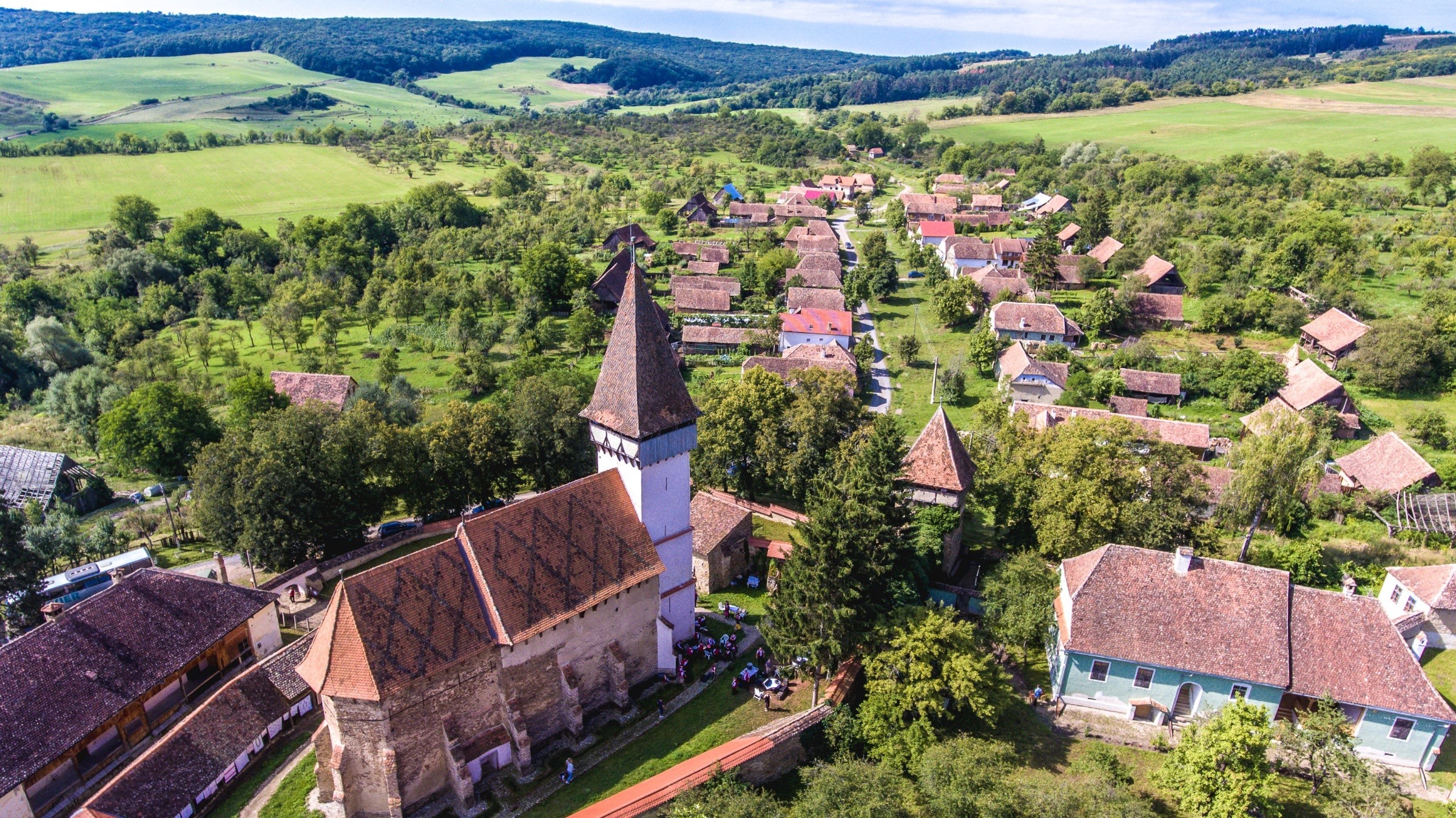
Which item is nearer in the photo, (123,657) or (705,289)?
(123,657)

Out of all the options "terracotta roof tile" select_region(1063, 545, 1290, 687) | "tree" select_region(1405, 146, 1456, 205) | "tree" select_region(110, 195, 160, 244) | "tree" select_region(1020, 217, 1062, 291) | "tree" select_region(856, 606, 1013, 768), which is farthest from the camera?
"tree" select_region(1405, 146, 1456, 205)

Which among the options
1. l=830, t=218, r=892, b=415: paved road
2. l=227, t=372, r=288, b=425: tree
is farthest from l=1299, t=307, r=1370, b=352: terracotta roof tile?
l=227, t=372, r=288, b=425: tree

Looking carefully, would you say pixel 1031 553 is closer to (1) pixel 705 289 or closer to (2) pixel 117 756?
(2) pixel 117 756

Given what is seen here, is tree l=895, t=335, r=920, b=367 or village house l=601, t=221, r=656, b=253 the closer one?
tree l=895, t=335, r=920, b=367

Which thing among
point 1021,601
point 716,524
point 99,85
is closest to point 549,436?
point 716,524

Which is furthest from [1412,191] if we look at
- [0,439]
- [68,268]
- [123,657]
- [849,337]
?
[68,268]

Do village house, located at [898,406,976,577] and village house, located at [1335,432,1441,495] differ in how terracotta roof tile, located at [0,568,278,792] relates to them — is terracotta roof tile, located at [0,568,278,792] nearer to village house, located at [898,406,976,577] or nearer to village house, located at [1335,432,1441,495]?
village house, located at [898,406,976,577]

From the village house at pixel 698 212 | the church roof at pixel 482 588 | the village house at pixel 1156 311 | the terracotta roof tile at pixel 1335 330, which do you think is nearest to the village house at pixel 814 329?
the village house at pixel 1156 311
